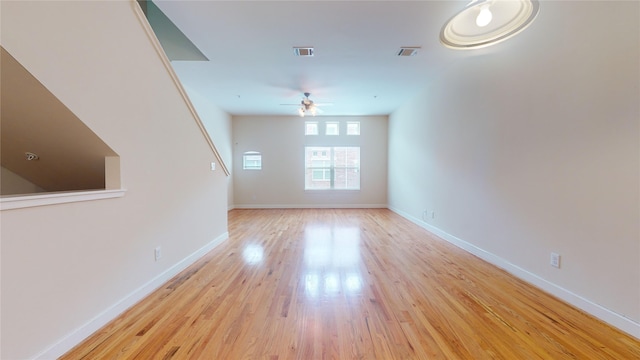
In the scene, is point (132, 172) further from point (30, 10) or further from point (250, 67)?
point (250, 67)

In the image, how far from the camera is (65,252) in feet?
4.75

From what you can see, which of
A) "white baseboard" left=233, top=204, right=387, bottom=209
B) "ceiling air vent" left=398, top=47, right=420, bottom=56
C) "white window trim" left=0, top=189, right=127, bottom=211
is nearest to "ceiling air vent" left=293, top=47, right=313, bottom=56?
"ceiling air vent" left=398, top=47, right=420, bottom=56

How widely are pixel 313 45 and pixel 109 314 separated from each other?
332 centimetres

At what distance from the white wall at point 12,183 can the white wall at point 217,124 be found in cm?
285

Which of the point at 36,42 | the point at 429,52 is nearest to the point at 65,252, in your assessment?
the point at 36,42

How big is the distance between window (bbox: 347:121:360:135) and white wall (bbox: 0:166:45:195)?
629 cm

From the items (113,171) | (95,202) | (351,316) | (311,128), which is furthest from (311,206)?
(95,202)

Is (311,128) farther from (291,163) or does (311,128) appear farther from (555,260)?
(555,260)

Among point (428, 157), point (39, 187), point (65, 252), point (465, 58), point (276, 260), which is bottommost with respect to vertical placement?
point (276, 260)

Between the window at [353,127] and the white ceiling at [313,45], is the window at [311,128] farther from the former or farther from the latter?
the white ceiling at [313,45]

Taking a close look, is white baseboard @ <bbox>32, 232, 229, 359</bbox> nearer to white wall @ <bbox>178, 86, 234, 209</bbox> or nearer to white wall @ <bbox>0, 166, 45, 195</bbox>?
white wall @ <bbox>0, 166, 45, 195</bbox>

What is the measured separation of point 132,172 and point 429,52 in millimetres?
3681

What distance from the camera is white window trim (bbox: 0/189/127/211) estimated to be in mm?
1182

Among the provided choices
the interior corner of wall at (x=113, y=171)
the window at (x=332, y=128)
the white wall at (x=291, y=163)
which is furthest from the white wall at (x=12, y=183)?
the window at (x=332, y=128)
